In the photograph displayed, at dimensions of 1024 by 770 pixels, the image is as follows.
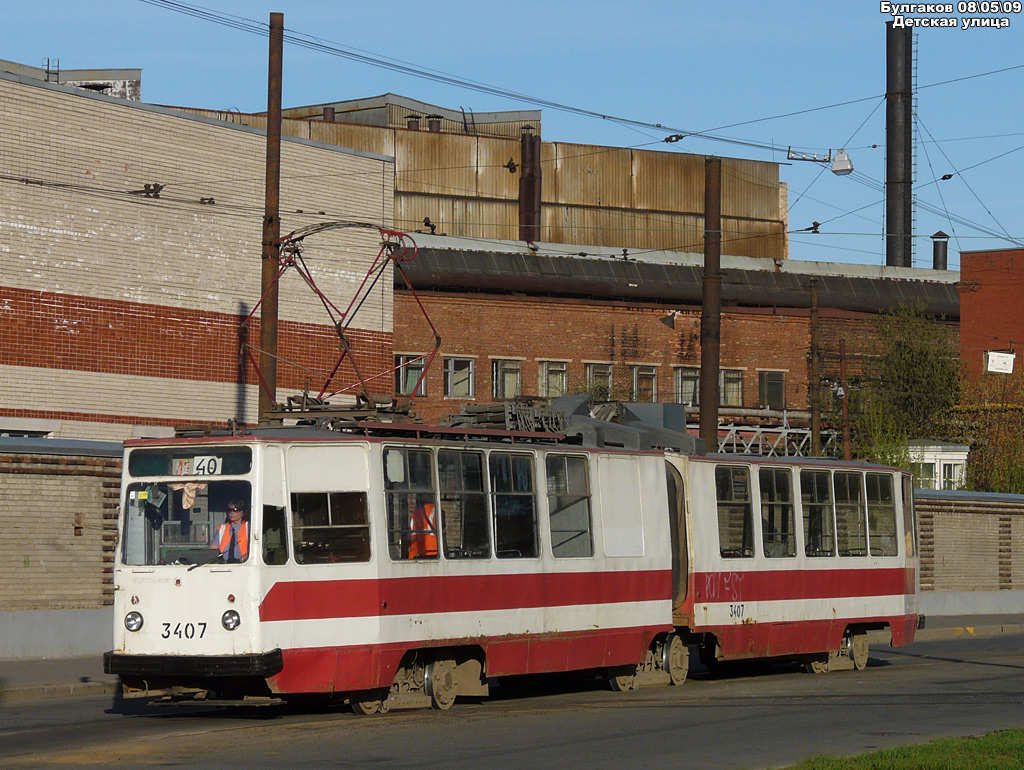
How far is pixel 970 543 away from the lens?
38.0m

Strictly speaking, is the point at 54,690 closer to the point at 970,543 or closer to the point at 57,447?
the point at 57,447

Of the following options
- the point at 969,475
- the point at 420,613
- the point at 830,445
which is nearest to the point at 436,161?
the point at 830,445

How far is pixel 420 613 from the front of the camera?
1447 centimetres

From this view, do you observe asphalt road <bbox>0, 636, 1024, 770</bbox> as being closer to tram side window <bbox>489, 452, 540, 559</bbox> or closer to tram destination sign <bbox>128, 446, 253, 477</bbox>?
tram side window <bbox>489, 452, 540, 559</bbox>

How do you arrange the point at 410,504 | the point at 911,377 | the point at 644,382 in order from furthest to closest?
the point at 911,377 → the point at 644,382 → the point at 410,504

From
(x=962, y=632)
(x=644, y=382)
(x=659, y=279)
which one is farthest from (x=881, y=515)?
(x=659, y=279)

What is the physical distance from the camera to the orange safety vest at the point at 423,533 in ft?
47.8

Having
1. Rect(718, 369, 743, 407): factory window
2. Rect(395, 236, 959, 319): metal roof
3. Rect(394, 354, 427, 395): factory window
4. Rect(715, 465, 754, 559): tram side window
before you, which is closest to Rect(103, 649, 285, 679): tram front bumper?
Rect(715, 465, 754, 559): tram side window

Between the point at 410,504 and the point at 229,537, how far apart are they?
1903mm

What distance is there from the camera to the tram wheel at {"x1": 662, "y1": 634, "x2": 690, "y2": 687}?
1814cm

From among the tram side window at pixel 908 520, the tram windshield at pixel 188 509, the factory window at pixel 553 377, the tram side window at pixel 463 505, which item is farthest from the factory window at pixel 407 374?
the tram windshield at pixel 188 509

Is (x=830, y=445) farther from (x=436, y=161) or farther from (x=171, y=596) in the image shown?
(x=171, y=596)

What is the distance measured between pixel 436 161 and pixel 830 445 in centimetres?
2364

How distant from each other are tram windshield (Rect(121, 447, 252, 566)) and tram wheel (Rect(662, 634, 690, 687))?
6612 mm
